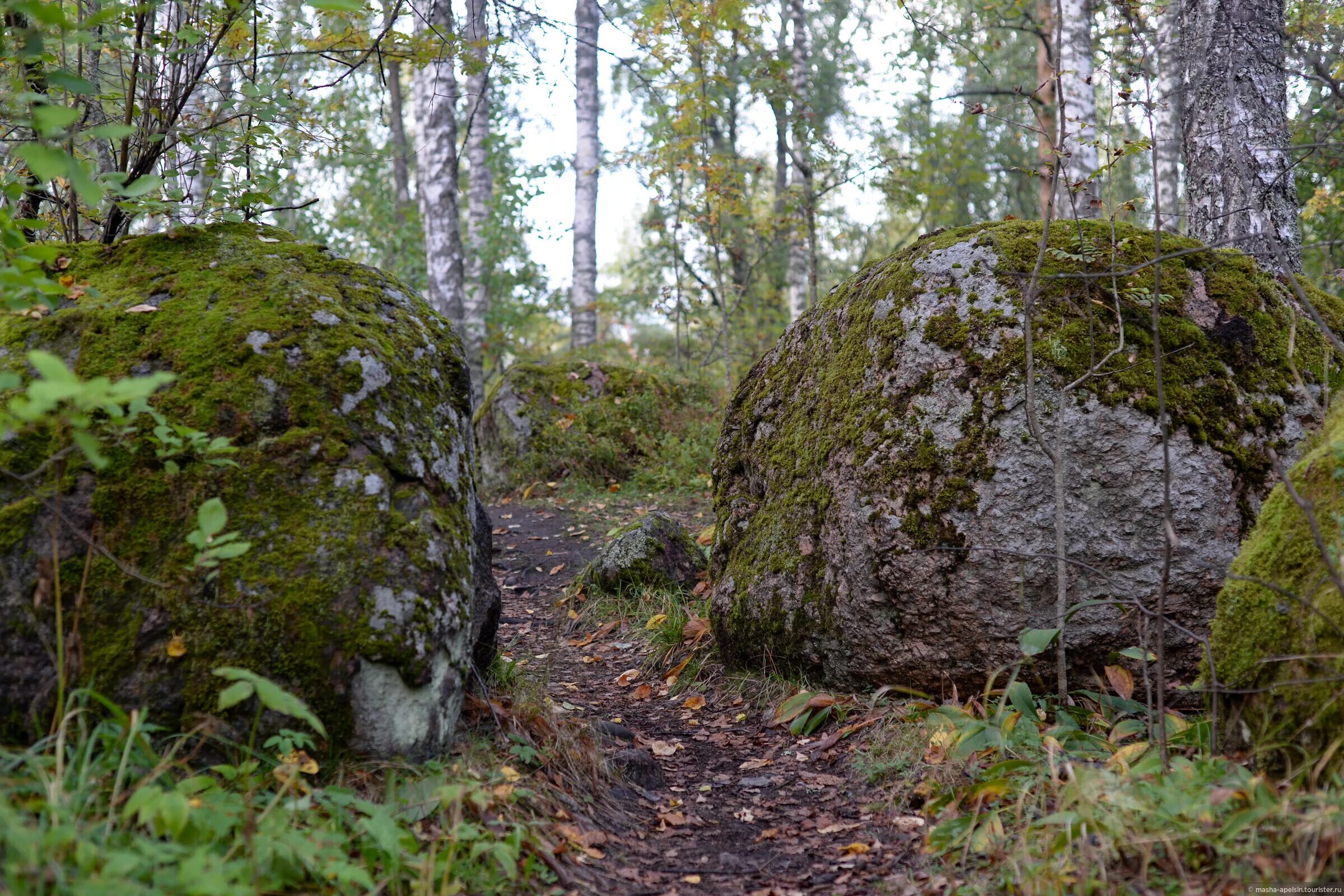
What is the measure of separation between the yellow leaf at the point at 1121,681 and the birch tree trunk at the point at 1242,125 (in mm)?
2938

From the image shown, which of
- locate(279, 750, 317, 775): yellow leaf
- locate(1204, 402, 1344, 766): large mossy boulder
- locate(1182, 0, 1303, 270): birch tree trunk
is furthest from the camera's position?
locate(1182, 0, 1303, 270): birch tree trunk

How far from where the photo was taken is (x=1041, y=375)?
12.0ft

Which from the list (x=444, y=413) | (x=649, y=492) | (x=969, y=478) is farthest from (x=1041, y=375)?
(x=649, y=492)

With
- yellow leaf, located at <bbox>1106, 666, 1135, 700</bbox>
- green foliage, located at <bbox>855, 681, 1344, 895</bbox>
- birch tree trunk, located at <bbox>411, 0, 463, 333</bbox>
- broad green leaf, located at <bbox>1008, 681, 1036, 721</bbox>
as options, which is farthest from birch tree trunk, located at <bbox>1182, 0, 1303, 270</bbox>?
birch tree trunk, located at <bbox>411, 0, 463, 333</bbox>

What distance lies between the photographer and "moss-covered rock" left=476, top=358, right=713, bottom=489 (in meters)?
9.66

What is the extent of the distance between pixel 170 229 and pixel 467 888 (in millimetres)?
2806

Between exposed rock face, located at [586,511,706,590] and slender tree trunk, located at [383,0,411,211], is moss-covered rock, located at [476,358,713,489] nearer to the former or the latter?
exposed rock face, located at [586,511,706,590]

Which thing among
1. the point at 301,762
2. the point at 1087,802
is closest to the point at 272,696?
the point at 301,762

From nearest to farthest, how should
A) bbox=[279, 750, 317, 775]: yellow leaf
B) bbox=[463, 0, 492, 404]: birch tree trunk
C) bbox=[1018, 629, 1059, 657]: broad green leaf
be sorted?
bbox=[279, 750, 317, 775]: yellow leaf
bbox=[1018, 629, 1059, 657]: broad green leaf
bbox=[463, 0, 492, 404]: birch tree trunk

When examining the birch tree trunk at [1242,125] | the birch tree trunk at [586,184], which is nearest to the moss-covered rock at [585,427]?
the birch tree trunk at [586,184]

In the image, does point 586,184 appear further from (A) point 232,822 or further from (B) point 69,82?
(A) point 232,822

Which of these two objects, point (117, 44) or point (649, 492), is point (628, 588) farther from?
point (117, 44)

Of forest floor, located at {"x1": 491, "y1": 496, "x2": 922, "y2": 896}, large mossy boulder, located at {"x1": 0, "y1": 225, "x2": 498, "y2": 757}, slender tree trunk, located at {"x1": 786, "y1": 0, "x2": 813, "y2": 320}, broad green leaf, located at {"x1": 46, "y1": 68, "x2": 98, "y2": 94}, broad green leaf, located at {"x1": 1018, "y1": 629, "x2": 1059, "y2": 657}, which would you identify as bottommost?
forest floor, located at {"x1": 491, "y1": 496, "x2": 922, "y2": 896}

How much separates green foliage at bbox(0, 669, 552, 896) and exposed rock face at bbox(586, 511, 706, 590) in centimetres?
323
